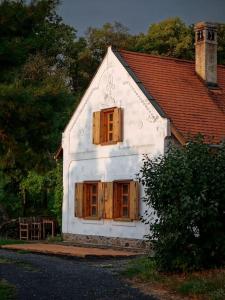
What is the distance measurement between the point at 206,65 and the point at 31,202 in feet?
49.7

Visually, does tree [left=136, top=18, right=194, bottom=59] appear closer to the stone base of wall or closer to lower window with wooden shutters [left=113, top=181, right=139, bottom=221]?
the stone base of wall

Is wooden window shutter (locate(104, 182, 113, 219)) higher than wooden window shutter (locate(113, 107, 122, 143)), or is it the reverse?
wooden window shutter (locate(113, 107, 122, 143))

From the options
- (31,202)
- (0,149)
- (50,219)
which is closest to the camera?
(0,149)

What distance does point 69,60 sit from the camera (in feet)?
140

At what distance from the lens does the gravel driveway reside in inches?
453

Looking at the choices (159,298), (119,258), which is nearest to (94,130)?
(119,258)

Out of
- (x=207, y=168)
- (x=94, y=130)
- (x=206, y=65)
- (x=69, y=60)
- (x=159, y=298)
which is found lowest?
(x=159, y=298)

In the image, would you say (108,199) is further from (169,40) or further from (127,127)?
(169,40)

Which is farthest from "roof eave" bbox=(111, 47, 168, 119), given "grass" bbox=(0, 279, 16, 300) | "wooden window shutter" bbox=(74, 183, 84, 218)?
"grass" bbox=(0, 279, 16, 300)

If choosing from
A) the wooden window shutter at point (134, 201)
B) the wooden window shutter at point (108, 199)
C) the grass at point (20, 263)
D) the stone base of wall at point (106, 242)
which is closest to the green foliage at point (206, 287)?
the grass at point (20, 263)

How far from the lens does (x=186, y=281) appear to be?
12398 millimetres

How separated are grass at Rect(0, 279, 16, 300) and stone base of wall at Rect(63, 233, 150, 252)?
9.04 metres

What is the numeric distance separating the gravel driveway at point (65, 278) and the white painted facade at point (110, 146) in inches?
182

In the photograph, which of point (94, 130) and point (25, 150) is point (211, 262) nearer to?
point (25, 150)
